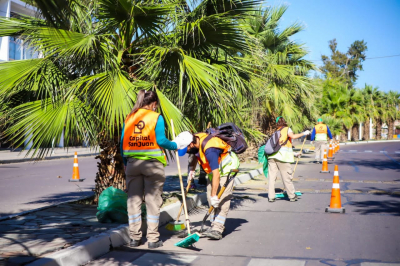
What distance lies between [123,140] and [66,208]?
2.62 meters

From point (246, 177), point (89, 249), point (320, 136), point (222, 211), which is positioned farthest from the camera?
point (320, 136)

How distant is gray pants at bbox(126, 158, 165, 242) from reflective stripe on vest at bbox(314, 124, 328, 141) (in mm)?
16646

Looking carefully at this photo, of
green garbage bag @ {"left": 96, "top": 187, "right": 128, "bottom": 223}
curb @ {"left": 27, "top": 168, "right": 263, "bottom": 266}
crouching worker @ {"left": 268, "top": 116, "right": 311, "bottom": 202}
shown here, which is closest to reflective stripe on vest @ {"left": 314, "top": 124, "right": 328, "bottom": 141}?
crouching worker @ {"left": 268, "top": 116, "right": 311, "bottom": 202}

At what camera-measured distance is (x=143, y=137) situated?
19.1ft

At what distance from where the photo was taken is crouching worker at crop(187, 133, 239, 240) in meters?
6.26

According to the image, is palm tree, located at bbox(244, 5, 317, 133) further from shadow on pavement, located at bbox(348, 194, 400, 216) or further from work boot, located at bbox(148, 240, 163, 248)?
work boot, located at bbox(148, 240, 163, 248)

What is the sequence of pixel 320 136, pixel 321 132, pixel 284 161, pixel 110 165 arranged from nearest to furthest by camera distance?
1. pixel 110 165
2. pixel 284 161
3. pixel 320 136
4. pixel 321 132

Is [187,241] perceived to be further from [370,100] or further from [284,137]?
[370,100]

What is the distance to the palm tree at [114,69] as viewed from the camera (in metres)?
7.08

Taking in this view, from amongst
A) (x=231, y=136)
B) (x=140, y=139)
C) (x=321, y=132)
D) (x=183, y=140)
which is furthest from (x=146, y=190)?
(x=321, y=132)

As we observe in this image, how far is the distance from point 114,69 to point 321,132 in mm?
15884

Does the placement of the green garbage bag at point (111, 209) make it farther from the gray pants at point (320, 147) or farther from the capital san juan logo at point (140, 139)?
the gray pants at point (320, 147)

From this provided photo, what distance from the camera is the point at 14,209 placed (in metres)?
8.50

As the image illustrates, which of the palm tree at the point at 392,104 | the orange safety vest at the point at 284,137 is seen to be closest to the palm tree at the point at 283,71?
the orange safety vest at the point at 284,137
